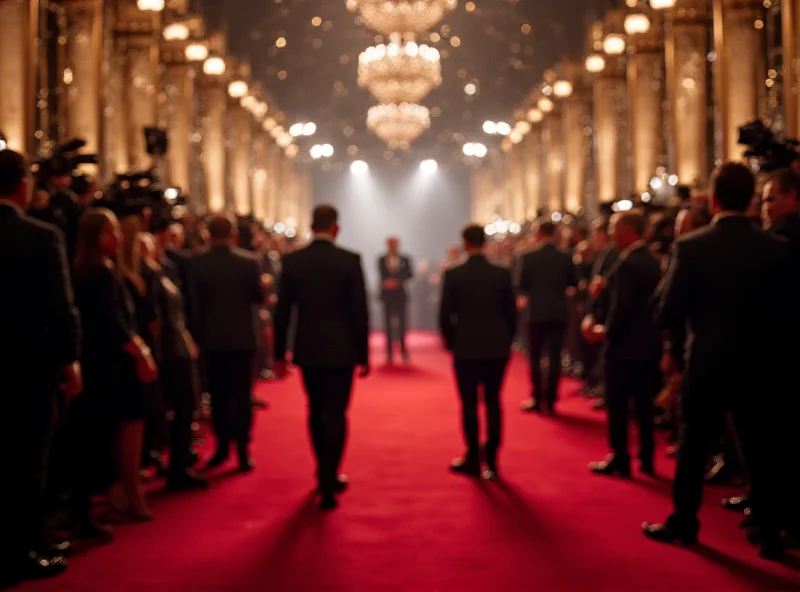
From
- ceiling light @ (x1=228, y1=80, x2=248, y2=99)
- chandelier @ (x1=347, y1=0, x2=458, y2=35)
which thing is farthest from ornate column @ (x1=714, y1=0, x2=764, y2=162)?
ceiling light @ (x1=228, y1=80, x2=248, y2=99)

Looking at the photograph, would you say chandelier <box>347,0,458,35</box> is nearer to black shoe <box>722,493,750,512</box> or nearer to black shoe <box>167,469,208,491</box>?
black shoe <box>167,469,208,491</box>

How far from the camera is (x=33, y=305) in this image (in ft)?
14.6

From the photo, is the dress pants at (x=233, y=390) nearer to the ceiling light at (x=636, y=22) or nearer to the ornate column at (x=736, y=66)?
the ornate column at (x=736, y=66)

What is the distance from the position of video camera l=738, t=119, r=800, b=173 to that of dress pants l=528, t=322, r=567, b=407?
4050 millimetres

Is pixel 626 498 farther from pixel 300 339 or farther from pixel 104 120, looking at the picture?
pixel 104 120

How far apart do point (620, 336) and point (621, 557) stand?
2118mm

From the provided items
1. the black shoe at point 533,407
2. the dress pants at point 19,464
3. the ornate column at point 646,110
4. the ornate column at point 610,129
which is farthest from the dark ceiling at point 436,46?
Result: the dress pants at point 19,464

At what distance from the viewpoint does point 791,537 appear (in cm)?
482

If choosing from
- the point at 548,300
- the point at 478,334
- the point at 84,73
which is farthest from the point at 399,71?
the point at 478,334

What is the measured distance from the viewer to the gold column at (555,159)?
21.7 meters

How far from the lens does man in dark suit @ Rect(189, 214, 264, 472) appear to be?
22.7 ft

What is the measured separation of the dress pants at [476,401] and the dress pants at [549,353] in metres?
3.02

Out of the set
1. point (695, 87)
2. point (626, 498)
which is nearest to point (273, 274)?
point (695, 87)

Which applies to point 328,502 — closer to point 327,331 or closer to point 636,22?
point 327,331
